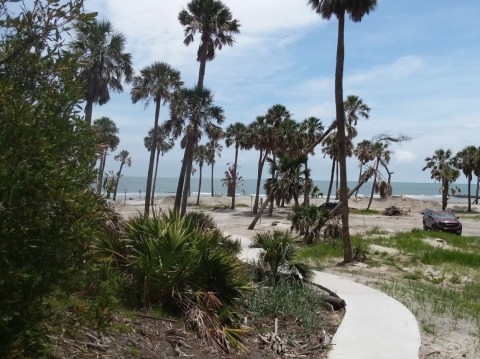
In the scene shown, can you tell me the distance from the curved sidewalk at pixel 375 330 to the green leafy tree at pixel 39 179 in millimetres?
5051

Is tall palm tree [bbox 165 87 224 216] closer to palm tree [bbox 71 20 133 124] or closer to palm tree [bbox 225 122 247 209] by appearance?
palm tree [bbox 71 20 133 124]

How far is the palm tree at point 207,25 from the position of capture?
3472cm

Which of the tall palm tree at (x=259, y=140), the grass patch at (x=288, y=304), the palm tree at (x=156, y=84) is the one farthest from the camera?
the tall palm tree at (x=259, y=140)

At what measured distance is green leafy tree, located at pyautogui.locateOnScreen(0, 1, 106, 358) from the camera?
3445mm

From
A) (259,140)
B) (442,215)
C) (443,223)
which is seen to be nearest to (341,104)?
(443,223)

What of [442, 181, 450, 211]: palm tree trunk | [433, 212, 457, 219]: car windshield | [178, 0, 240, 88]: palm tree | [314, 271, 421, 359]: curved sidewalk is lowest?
[314, 271, 421, 359]: curved sidewalk

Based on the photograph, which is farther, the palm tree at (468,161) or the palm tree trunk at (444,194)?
the palm tree at (468,161)

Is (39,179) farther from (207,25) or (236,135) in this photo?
(236,135)

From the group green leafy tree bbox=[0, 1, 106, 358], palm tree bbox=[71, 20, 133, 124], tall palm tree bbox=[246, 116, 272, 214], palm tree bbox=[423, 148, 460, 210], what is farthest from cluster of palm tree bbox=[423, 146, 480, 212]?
green leafy tree bbox=[0, 1, 106, 358]

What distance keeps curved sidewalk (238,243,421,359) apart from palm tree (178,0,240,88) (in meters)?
25.4

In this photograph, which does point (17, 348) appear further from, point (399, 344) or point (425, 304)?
point (425, 304)

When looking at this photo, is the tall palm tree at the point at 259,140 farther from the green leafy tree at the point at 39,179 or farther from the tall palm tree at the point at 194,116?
the green leafy tree at the point at 39,179

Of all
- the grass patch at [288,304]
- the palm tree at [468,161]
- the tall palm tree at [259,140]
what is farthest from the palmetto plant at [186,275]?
the palm tree at [468,161]

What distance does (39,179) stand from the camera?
11.5 ft
